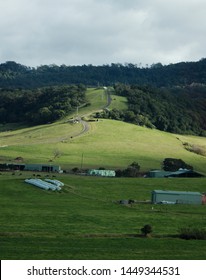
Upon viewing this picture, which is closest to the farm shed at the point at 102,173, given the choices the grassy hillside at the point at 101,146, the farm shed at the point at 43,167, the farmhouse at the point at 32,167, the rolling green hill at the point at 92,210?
the farmhouse at the point at 32,167

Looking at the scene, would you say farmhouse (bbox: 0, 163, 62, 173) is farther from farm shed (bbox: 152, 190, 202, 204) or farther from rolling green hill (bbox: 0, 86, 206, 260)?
farm shed (bbox: 152, 190, 202, 204)

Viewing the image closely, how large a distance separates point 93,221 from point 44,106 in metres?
137

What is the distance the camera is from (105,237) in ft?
137

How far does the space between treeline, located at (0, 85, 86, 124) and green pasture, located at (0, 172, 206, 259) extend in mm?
94066

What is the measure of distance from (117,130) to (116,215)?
95.8 m

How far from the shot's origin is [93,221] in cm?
4938

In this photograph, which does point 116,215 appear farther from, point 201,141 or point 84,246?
point 201,141

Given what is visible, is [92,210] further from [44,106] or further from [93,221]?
[44,106]

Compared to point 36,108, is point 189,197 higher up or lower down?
lower down

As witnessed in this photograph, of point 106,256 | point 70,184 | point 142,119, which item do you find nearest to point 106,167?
point 70,184

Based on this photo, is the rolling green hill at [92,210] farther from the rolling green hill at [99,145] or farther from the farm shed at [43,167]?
the farm shed at [43,167]

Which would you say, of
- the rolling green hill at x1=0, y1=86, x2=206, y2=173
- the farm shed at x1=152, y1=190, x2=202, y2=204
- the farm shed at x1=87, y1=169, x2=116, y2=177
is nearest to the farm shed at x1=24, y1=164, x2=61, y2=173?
the rolling green hill at x1=0, y1=86, x2=206, y2=173

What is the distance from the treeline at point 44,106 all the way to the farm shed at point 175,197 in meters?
107

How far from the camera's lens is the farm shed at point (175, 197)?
66500mm
